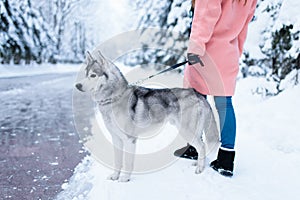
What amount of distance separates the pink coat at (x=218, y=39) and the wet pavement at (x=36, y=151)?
196 centimetres

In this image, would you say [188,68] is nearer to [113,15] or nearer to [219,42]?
[219,42]

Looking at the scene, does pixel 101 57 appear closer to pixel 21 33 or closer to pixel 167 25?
pixel 167 25

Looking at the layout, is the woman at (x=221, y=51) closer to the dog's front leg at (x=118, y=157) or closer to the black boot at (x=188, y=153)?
the black boot at (x=188, y=153)

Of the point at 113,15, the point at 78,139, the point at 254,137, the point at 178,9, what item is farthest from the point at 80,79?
the point at 113,15

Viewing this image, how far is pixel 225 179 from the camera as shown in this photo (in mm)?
3059

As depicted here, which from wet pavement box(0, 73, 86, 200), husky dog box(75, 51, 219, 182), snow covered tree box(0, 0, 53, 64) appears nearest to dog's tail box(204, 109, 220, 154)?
husky dog box(75, 51, 219, 182)

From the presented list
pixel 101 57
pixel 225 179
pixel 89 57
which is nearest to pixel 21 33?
pixel 89 57

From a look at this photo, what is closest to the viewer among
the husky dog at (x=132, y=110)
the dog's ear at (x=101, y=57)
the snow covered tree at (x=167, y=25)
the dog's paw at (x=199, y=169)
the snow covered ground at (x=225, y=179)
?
the snow covered ground at (x=225, y=179)

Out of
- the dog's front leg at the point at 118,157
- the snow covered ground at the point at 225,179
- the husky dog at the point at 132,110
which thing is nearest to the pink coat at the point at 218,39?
the husky dog at the point at 132,110

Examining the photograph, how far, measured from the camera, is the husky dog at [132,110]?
301 centimetres

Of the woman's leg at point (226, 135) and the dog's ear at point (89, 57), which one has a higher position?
the dog's ear at point (89, 57)

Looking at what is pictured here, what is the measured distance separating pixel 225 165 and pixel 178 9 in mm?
12795

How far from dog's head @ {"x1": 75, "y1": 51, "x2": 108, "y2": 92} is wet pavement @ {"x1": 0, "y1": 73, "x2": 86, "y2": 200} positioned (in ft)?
3.56

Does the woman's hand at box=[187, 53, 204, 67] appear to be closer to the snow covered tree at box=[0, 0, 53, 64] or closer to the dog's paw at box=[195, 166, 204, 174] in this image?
the dog's paw at box=[195, 166, 204, 174]
